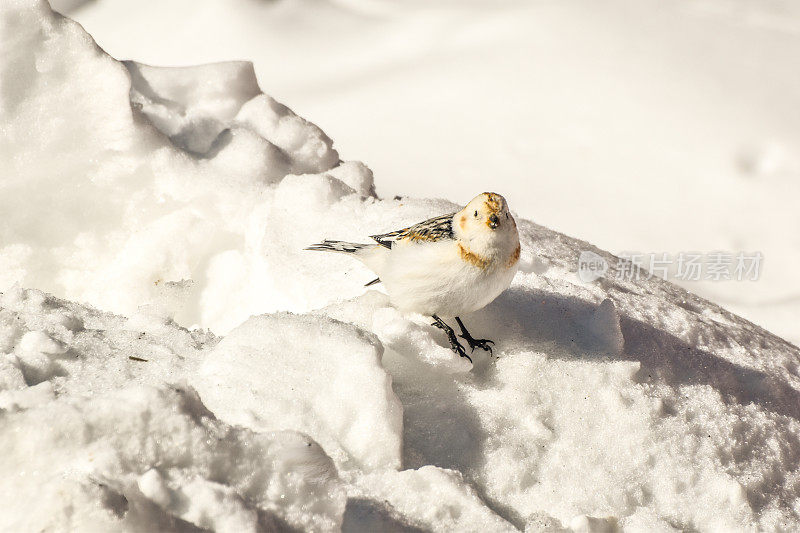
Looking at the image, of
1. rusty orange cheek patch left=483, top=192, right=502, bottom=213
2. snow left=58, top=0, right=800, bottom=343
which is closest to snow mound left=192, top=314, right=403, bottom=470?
rusty orange cheek patch left=483, top=192, right=502, bottom=213

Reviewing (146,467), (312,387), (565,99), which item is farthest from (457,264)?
(565,99)

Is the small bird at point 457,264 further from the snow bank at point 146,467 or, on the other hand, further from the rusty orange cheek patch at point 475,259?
the snow bank at point 146,467

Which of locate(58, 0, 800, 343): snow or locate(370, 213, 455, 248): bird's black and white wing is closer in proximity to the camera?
locate(370, 213, 455, 248): bird's black and white wing

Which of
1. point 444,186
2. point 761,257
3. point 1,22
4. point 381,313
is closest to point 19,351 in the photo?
point 381,313

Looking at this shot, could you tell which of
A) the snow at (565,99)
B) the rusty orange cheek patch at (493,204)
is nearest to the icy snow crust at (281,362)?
the rusty orange cheek patch at (493,204)

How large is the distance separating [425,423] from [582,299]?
77 cm

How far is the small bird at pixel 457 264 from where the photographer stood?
2.05 m

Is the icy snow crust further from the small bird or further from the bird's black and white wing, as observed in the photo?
the bird's black and white wing

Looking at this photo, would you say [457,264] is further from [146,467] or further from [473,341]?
[146,467]

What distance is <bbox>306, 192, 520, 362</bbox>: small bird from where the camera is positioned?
205cm

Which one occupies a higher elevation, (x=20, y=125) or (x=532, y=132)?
(x=20, y=125)

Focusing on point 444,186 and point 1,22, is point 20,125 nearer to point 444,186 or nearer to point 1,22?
point 1,22

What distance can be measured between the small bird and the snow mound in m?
0.25

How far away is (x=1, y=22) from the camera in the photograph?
275cm
